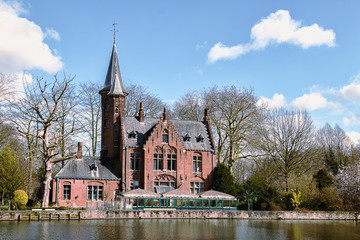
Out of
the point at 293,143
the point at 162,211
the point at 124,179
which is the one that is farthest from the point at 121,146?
the point at 293,143

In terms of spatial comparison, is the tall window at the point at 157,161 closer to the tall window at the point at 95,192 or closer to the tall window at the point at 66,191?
the tall window at the point at 95,192

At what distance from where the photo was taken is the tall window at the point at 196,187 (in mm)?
41953

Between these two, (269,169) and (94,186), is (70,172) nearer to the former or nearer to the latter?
(94,186)

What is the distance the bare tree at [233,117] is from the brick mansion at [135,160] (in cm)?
181

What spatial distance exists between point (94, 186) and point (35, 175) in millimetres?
7120

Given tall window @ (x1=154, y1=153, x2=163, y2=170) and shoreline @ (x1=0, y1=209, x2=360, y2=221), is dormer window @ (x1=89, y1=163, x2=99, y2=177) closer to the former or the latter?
tall window @ (x1=154, y1=153, x2=163, y2=170)

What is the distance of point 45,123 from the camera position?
1356 inches

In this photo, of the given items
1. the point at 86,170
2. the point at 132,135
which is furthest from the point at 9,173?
the point at 132,135

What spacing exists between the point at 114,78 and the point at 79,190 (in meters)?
13.2

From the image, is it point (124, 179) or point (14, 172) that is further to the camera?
point (124, 179)

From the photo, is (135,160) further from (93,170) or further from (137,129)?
(93,170)

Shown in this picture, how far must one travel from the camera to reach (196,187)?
4203cm

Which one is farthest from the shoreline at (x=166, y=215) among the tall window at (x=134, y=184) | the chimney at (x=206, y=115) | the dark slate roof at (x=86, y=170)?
the chimney at (x=206, y=115)

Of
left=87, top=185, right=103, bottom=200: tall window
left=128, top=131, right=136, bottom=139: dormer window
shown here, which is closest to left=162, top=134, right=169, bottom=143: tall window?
left=128, top=131, right=136, bottom=139: dormer window
